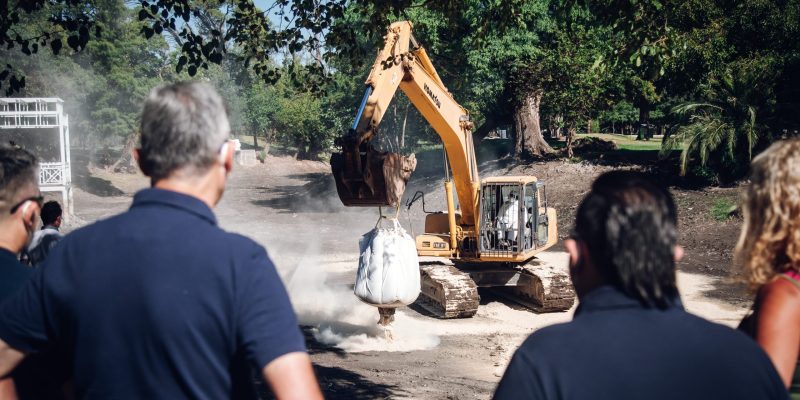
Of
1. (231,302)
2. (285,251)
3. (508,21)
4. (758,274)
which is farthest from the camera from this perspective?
(285,251)

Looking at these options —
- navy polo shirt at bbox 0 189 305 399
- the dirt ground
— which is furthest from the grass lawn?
navy polo shirt at bbox 0 189 305 399

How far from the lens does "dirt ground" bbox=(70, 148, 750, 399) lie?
9156 mm

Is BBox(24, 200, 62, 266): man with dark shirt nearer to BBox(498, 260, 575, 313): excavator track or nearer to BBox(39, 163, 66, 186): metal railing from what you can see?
BBox(498, 260, 575, 313): excavator track

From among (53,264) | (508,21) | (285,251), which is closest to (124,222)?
(53,264)

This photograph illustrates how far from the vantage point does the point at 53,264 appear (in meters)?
2.14

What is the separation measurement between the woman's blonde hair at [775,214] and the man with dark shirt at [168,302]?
149 centimetres

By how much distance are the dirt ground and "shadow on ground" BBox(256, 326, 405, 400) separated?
20 mm

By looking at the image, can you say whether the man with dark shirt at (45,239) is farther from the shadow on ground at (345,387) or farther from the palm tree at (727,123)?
the palm tree at (727,123)

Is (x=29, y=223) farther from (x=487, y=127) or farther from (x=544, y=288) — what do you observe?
(x=487, y=127)

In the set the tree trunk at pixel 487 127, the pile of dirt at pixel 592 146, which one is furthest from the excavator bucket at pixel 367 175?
the tree trunk at pixel 487 127

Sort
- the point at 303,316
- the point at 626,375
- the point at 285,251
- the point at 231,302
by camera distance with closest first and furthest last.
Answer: the point at 626,375 < the point at 231,302 < the point at 303,316 < the point at 285,251

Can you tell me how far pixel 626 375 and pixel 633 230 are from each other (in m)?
0.36

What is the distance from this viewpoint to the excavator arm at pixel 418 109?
8.66m

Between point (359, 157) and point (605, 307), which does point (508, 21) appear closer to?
point (359, 157)
